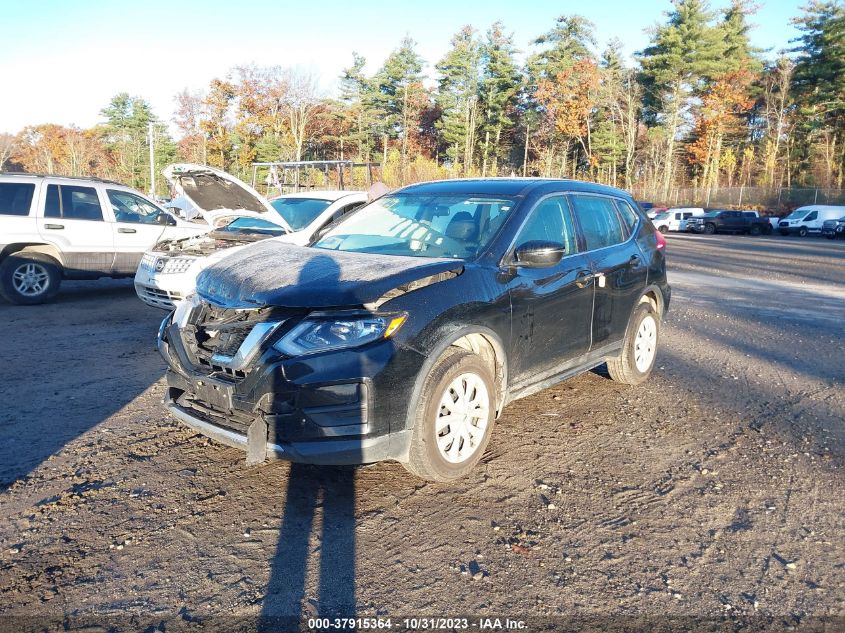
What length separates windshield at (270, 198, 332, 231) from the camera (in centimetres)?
967

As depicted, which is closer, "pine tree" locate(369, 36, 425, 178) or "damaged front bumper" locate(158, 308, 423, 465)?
"damaged front bumper" locate(158, 308, 423, 465)

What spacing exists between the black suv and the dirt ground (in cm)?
41

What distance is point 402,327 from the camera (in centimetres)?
342

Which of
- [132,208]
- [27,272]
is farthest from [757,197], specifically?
[27,272]

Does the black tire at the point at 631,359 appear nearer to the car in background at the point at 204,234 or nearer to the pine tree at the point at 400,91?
the car in background at the point at 204,234

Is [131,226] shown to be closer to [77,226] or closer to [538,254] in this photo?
[77,226]

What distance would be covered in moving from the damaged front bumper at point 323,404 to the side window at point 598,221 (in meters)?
2.35

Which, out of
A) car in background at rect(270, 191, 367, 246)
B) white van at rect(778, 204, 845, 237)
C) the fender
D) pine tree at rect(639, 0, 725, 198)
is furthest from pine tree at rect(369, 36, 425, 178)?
the fender

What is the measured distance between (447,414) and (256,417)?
3.52 ft

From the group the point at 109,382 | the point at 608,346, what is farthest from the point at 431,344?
the point at 109,382

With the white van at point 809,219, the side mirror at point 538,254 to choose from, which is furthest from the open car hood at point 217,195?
the white van at point 809,219

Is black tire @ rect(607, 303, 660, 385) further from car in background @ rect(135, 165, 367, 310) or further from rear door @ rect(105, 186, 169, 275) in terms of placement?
rear door @ rect(105, 186, 169, 275)

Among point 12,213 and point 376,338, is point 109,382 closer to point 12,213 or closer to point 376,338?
point 376,338

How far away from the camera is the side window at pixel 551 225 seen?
444cm
